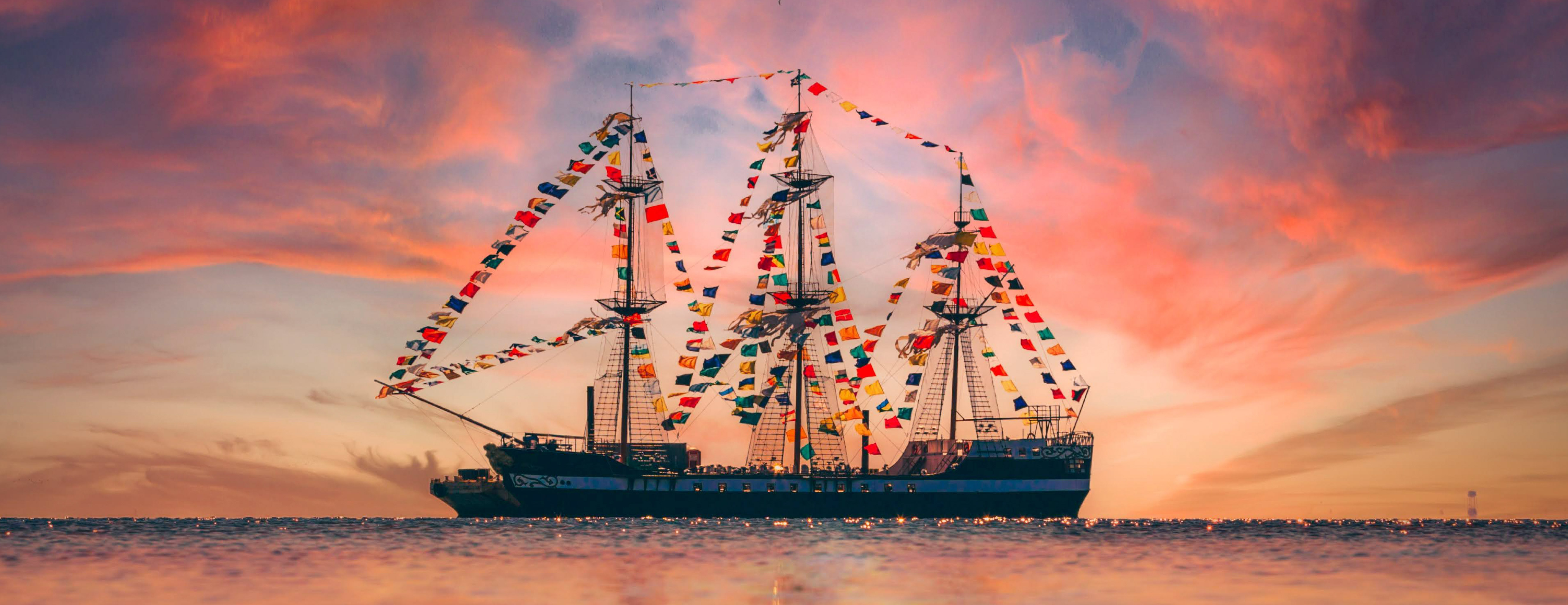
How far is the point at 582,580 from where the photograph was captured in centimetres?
5169

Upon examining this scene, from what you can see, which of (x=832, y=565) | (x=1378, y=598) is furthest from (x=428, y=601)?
(x=1378, y=598)

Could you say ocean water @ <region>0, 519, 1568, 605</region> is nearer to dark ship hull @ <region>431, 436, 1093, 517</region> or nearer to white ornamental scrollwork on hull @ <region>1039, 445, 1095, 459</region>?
dark ship hull @ <region>431, 436, 1093, 517</region>

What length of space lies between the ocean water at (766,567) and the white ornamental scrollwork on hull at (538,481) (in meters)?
3.06

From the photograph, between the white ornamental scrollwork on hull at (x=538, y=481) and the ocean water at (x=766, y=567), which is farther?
the white ornamental scrollwork on hull at (x=538, y=481)

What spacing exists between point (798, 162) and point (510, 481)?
118 ft

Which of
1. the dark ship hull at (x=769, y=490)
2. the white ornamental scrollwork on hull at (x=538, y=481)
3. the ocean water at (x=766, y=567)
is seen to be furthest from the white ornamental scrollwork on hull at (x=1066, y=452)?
the white ornamental scrollwork on hull at (x=538, y=481)

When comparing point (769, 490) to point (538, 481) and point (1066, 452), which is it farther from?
point (1066, 452)

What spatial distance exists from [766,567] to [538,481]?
45016 mm

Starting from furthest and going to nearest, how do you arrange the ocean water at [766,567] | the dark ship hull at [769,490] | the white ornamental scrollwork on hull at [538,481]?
the dark ship hull at [769,490], the white ornamental scrollwork on hull at [538,481], the ocean water at [766,567]

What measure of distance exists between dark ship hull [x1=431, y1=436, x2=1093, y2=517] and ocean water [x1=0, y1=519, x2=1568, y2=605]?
259 cm

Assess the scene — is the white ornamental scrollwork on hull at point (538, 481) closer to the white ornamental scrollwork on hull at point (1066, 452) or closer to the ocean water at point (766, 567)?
the ocean water at point (766, 567)

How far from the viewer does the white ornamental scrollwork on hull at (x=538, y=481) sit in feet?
323

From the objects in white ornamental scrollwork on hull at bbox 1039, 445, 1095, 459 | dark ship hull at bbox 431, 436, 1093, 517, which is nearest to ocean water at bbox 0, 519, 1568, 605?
dark ship hull at bbox 431, 436, 1093, 517

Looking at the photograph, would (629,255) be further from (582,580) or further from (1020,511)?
(582,580)
